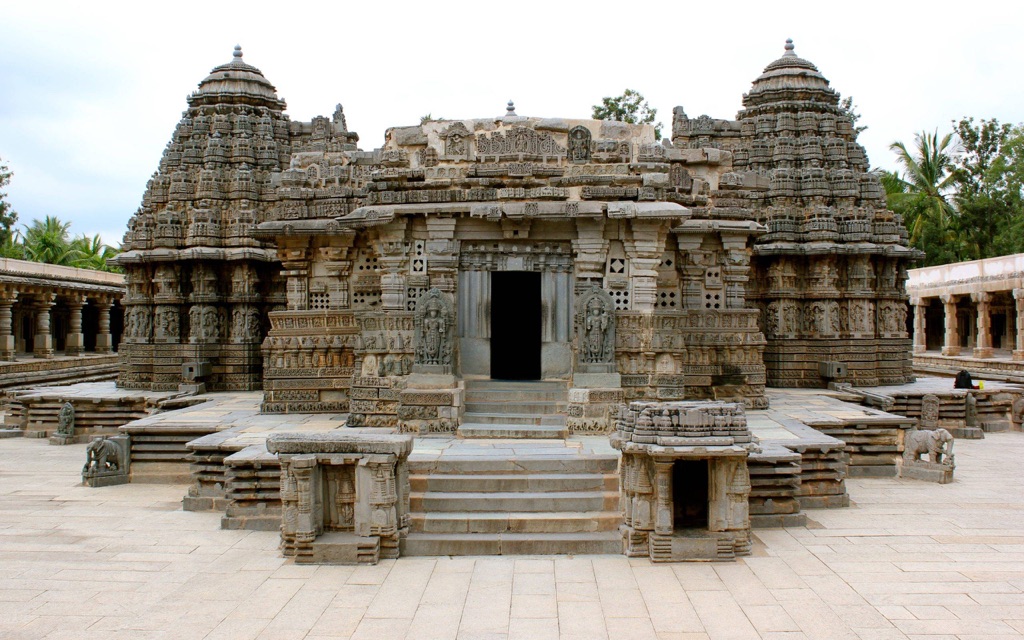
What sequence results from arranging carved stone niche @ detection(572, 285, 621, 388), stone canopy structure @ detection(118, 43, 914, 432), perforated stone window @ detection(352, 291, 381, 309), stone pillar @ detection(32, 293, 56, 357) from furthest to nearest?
stone pillar @ detection(32, 293, 56, 357) → perforated stone window @ detection(352, 291, 381, 309) → stone canopy structure @ detection(118, 43, 914, 432) → carved stone niche @ detection(572, 285, 621, 388)

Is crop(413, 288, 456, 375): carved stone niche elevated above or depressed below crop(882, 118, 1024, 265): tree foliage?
below

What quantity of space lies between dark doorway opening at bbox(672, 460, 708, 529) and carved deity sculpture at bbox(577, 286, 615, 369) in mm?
2424

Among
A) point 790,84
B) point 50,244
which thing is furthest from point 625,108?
point 50,244

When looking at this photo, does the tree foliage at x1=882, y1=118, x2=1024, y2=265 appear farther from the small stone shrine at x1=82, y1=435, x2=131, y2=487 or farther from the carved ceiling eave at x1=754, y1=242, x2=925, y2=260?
the small stone shrine at x1=82, y1=435, x2=131, y2=487

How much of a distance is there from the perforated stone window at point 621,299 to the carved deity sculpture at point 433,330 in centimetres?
224

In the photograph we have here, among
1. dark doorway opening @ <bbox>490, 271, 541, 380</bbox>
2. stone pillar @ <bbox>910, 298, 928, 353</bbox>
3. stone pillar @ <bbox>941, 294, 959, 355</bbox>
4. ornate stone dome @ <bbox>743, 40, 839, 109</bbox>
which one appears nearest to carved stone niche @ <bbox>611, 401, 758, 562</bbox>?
dark doorway opening @ <bbox>490, 271, 541, 380</bbox>

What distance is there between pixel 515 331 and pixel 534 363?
2.02 feet

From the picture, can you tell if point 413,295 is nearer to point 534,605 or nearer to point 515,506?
point 515,506

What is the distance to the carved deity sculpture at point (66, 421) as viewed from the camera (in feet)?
48.0

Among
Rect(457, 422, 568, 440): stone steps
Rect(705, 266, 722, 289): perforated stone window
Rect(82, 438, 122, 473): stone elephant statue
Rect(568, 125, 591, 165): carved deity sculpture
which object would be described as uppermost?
Rect(568, 125, 591, 165): carved deity sculpture

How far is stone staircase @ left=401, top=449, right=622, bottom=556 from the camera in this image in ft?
24.2

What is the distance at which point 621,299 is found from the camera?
10.5 m

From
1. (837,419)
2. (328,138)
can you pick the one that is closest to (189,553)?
(837,419)

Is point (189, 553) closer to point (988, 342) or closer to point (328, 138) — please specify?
point (328, 138)
